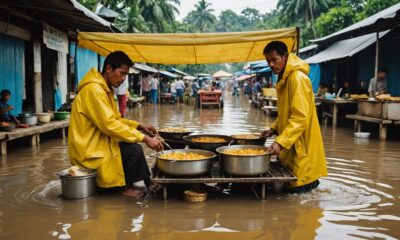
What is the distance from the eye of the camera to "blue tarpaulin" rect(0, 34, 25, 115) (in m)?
8.79

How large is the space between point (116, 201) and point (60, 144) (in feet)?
17.0

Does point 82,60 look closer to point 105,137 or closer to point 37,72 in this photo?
point 37,72

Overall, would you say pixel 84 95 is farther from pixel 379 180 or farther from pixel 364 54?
pixel 364 54

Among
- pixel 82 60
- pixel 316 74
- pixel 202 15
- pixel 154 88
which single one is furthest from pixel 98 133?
pixel 202 15

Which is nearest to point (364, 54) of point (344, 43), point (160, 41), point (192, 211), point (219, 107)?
point (344, 43)

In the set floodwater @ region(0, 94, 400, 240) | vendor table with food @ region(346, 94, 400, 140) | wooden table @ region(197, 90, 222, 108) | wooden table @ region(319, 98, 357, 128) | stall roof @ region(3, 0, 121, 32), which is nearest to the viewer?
floodwater @ region(0, 94, 400, 240)

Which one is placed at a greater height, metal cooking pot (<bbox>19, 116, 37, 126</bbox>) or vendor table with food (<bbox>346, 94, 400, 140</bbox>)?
vendor table with food (<bbox>346, 94, 400, 140</bbox>)

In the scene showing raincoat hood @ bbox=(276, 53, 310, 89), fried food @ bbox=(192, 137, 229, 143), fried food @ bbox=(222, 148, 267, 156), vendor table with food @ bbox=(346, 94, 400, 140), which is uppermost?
raincoat hood @ bbox=(276, 53, 310, 89)

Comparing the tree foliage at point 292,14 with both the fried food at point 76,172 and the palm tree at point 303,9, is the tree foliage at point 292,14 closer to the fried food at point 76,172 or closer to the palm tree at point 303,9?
the palm tree at point 303,9

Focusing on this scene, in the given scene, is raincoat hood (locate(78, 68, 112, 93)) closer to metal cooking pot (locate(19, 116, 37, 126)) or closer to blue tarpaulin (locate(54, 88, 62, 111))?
metal cooking pot (locate(19, 116, 37, 126))

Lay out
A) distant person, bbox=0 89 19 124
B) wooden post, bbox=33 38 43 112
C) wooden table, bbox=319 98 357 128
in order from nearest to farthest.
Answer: distant person, bbox=0 89 19 124 → wooden post, bbox=33 38 43 112 → wooden table, bbox=319 98 357 128

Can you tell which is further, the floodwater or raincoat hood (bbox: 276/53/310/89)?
raincoat hood (bbox: 276/53/310/89)

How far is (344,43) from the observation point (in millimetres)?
17562

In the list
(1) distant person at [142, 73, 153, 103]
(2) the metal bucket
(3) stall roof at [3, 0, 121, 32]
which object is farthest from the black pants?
(1) distant person at [142, 73, 153, 103]
